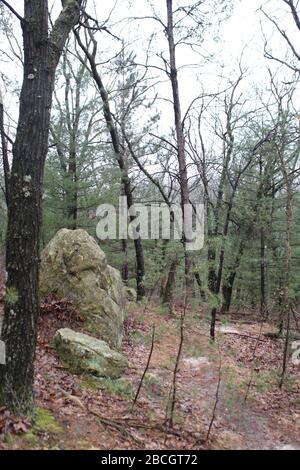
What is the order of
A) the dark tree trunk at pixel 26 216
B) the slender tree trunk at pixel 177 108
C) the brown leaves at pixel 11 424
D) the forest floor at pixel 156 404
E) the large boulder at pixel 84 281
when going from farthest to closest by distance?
the slender tree trunk at pixel 177 108 → the large boulder at pixel 84 281 → the forest floor at pixel 156 404 → the dark tree trunk at pixel 26 216 → the brown leaves at pixel 11 424

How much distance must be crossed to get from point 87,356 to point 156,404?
1193mm

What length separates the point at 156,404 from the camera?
5641 mm

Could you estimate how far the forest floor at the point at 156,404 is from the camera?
4.26m

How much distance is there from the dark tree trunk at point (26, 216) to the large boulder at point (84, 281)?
3.10 m

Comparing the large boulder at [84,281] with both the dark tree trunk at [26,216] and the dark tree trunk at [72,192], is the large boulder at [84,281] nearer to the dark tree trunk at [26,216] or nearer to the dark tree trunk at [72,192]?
the dark tree trunk at [26,216]

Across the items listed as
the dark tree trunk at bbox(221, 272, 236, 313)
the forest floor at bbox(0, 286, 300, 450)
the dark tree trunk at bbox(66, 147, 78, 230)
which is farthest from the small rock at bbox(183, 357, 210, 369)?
the dark tree trunk at bbox(221, 272, 236, 313)

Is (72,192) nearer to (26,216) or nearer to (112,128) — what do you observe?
(112,128)

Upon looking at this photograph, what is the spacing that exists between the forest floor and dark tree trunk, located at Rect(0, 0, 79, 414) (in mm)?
390

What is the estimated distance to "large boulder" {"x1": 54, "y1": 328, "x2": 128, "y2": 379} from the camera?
5824mm

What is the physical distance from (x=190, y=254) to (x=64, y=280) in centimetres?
250

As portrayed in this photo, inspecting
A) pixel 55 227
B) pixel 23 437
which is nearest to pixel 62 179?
pixel 55 227

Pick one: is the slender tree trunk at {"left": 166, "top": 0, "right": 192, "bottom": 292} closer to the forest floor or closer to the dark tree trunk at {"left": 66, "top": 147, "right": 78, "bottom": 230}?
the forest floor

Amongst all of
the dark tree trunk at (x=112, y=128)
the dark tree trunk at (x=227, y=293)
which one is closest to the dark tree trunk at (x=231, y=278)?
the dark tree trunk at (x=227, y=293)
